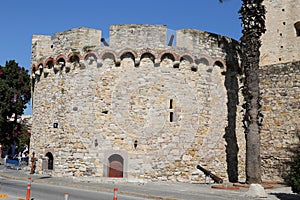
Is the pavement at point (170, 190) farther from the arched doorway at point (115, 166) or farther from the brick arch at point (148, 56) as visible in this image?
the brick arch at point (148, 56)

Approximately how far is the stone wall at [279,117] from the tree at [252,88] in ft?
11.1

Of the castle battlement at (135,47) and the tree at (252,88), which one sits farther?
the castle battlement at (135,47)

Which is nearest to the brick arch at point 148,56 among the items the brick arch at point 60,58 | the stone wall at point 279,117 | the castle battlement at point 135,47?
the castle battlement at point 135,47

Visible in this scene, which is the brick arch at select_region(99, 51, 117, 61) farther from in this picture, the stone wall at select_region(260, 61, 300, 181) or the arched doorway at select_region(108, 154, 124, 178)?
the stone wall at select_region(260, 61, 300, 181)

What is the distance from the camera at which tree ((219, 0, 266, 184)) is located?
Result: 1323 centimetres

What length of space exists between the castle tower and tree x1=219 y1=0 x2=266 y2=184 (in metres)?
11.2

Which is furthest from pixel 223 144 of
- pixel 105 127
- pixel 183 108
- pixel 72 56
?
pixel 72 56

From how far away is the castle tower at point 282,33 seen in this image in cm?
2402

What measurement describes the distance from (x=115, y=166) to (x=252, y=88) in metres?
5.97

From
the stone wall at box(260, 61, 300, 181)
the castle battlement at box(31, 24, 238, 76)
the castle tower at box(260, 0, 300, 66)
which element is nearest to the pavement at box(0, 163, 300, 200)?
the stone wall at box(260, 61, 300, 181)

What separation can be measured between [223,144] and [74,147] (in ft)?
20.2

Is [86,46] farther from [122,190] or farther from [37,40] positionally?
[122,190]

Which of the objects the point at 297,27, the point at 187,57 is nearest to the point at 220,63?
the point at 187,57

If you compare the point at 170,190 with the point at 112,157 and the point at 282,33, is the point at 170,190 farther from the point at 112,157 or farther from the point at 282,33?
the point at 282,33
